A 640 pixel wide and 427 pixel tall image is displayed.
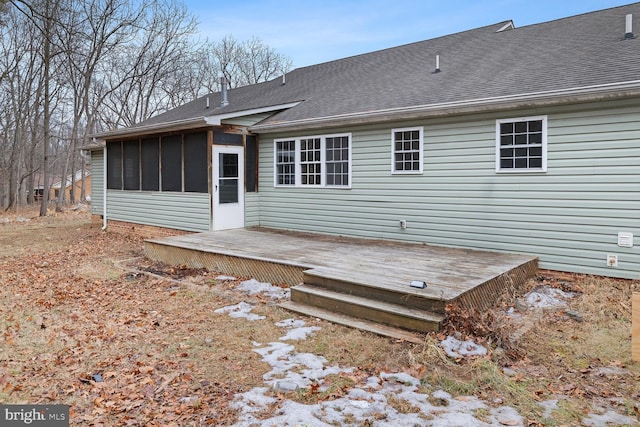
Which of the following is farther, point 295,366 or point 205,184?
point 205,184

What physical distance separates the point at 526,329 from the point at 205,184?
7.21m

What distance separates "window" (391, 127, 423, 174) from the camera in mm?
7762

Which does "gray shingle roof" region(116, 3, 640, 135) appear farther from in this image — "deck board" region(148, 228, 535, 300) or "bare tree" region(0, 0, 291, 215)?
"bare tree" region(0, 0, 291, 215)

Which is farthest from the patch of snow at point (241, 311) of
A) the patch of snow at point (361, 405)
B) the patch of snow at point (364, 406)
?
the patch of snow at point (361, 405)

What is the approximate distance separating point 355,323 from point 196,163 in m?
6.54

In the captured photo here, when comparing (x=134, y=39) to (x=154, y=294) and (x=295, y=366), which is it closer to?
(x=154, y=294)

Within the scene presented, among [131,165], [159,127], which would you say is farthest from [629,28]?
[131,165]

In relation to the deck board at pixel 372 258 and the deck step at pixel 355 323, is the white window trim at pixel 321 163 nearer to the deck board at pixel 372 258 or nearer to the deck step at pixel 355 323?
the deck board at pixel 372 258

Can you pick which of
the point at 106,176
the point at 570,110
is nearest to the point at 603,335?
the point at 570,110

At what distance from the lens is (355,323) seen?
4.55 m

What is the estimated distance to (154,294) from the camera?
6.18 metres

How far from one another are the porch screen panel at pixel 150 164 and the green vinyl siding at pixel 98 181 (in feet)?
10.7

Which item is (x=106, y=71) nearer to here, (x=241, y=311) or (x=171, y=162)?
(x=171, y=162)

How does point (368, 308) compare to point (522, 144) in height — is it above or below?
below
